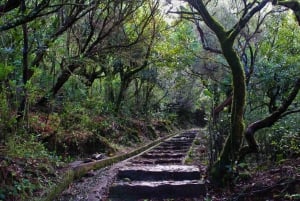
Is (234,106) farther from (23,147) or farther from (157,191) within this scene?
(23,147)

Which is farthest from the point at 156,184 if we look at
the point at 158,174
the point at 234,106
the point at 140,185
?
the point at 234,106

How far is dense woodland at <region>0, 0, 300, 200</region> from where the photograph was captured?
6555 mm

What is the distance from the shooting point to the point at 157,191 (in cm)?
721

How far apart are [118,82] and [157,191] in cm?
1311

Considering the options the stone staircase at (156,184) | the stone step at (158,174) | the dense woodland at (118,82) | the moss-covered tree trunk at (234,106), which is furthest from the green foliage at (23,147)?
the moss-covered tree trunk at (234,106)

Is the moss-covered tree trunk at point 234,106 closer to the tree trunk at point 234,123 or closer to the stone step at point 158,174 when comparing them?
the tree trunk at point 234,123

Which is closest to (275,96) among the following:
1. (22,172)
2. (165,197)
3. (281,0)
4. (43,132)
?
(281,0)

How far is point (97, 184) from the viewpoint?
7.69 meters

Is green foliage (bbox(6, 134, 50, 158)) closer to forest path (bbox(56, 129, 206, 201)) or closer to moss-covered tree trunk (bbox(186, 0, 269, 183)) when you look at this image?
forest path (bbox(56, 129, 206, 201))

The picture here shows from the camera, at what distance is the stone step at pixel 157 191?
23.4 feet

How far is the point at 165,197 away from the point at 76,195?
1749mm

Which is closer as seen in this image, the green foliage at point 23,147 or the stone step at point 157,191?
the green foliage at point 23,147

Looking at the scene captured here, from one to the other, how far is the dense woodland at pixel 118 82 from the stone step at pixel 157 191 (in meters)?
0.45

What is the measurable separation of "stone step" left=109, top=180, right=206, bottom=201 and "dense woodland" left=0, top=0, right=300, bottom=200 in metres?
0.45
